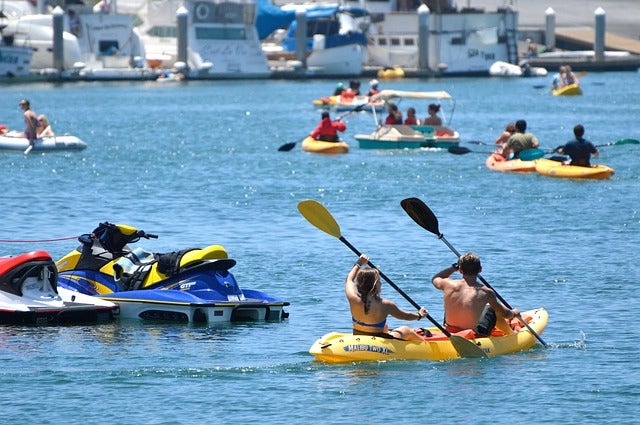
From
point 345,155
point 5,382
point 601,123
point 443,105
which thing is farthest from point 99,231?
point 443,105

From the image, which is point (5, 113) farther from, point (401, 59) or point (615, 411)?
point (615, 411)

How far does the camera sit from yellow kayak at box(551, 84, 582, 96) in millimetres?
75812

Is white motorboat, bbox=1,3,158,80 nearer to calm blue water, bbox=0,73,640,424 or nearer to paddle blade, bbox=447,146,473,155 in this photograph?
calm blue water, bbox=0,73,640,424

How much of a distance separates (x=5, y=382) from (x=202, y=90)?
71.5 metres

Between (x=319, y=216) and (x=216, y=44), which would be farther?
(x=216, y=44)

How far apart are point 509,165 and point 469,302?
20639 millimetres

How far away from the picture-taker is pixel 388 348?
15.9 metres

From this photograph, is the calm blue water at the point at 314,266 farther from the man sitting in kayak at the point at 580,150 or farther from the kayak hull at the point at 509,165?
the man sitting in kayak at the point at 580,150

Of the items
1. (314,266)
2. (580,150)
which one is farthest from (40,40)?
(314,266)

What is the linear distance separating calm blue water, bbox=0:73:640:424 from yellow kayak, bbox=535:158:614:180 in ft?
0.74

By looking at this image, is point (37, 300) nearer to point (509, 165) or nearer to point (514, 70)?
point (509, 165)

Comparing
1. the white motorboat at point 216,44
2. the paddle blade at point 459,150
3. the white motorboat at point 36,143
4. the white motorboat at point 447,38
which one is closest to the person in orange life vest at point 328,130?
the paddle blade at point 459,150

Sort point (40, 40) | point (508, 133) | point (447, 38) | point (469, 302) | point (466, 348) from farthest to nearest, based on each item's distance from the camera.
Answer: point (447, 38), point (40, 40), point (508, 133), point (469, 302), point (466, 348)

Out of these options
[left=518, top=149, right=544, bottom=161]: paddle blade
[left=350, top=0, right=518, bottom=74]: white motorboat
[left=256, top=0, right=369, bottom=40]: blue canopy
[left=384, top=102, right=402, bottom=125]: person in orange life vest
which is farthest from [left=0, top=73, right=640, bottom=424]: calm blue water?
[left=256, top=0, right=369, bottom=40]: blue canopy
